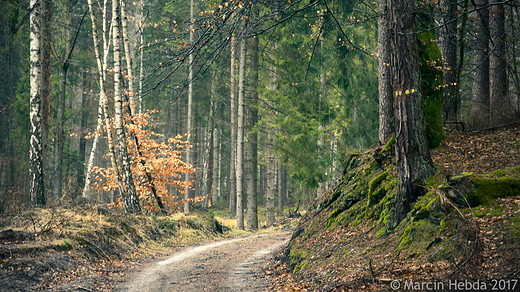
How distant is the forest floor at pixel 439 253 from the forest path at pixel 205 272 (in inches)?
23.4

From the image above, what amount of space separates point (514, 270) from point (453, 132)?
6.29 metres

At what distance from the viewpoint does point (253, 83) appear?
1906cm

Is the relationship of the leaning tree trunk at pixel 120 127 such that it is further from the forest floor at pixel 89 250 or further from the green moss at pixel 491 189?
the green moss at pixel 491 189

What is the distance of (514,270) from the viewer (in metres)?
3.54

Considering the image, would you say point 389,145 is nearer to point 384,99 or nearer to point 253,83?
point 384,99

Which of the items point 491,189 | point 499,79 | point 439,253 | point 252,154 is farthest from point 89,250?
point 499,79

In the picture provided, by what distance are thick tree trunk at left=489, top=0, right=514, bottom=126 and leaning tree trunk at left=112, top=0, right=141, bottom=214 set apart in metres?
11.7

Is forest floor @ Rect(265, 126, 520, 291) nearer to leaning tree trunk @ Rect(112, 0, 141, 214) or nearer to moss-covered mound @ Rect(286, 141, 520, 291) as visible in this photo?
moss-covered mound @ Rect(286, 141, 520, 291)

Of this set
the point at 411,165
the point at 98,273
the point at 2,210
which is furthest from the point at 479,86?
the point at 2,210

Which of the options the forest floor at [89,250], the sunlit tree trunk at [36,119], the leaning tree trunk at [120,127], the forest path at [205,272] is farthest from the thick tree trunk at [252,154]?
the sunlit tree trunk at [36,119]

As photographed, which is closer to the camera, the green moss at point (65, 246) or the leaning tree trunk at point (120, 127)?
the green moss at point (65, 246)

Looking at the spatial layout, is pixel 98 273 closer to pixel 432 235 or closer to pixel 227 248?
pixel 227 248

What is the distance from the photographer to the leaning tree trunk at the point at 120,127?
12.5m

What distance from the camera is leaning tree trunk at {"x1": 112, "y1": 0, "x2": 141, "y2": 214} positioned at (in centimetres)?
1246
